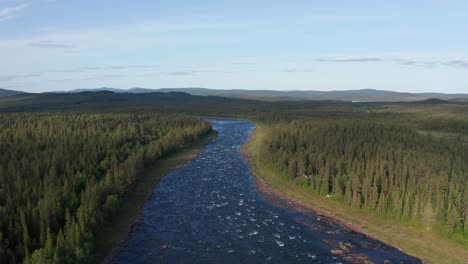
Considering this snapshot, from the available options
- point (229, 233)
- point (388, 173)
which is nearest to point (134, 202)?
point (229, 233)

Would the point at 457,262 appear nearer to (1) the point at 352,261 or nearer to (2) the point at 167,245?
(1) the point at 352,261

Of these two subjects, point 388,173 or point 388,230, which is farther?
point 388,173

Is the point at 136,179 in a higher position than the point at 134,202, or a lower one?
higher

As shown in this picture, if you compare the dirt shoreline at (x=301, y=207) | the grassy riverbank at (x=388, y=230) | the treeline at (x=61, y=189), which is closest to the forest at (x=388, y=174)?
the grassy riverbank at (x=388, y=230)

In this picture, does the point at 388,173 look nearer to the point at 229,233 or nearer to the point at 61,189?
the point at 229,233

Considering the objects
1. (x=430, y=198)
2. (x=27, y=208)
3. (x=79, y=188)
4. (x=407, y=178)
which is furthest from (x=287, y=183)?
(x=27, y=208)

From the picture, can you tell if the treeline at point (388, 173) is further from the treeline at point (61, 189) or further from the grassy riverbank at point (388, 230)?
the treeline at point (61, 189)

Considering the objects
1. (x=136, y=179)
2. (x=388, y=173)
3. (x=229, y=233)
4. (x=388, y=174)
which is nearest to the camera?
(x=229, y=233)
